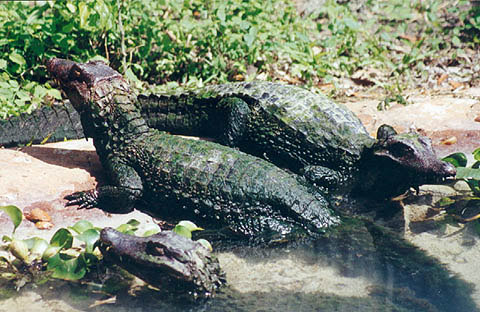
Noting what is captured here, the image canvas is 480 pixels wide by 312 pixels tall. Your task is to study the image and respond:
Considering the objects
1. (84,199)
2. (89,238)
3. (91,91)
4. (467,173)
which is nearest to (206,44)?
(91,91)

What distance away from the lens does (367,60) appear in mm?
8367

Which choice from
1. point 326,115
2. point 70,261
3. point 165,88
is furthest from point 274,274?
point 165,88

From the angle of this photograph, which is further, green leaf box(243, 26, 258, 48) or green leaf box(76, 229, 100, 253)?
green leaf box(243, 26, 258, 48)

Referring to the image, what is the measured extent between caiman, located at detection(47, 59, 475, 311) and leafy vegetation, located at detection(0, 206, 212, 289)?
664 mm

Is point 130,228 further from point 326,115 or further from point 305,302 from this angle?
point 326,115

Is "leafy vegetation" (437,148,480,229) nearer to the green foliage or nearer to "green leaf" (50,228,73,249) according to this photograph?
the green foliage

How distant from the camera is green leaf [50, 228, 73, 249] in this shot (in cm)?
429

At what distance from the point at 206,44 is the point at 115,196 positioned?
3.16 m

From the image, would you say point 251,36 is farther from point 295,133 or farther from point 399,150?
point 399,150

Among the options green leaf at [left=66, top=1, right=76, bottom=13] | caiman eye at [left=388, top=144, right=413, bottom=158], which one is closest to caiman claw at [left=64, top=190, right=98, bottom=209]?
green leaf at [left=66, top=1, right=76, bottom=13]

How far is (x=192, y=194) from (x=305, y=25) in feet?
14.5

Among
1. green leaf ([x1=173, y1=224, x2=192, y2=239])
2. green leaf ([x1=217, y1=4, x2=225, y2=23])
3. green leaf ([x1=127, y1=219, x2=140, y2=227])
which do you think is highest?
green leaf ([x1=217, y1=4, x2=225, y2=23])

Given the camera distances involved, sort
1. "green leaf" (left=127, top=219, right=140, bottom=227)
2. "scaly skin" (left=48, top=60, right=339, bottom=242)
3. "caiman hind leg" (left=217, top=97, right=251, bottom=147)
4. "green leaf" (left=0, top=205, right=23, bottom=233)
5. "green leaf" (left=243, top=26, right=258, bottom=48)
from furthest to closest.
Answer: "green leaf" (left=243, top=26, right=258, bottom=48), "caiman hind leg" (left=217, top=97, right=251, bottom=147), "scaly skin" (left=48, top=60, right=339, bottom=242), "green leaf" (left=127, top=219, right=140, bottom=227), "green leaf" (left=0, top=205, right=23, bottom=233)

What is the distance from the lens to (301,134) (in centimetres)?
587
